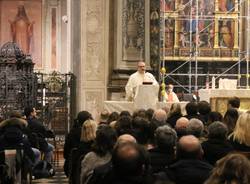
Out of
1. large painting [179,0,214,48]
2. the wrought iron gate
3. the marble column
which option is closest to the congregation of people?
the marble column

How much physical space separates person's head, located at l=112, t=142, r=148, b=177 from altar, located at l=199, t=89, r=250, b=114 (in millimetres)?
10351

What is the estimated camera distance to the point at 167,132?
5984 millimetres

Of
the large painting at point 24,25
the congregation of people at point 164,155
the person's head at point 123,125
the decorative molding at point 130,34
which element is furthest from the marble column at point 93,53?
the large painting at point 24,25

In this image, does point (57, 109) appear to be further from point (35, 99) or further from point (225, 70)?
point (225, 70)

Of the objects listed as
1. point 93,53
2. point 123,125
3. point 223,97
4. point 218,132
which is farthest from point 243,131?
point 93,53

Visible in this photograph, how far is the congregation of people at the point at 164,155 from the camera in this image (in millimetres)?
4380

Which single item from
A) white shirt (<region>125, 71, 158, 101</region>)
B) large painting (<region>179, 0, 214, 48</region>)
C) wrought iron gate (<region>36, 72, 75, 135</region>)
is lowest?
wrought iron gate (<region>36, 72, 75, 135</region>)

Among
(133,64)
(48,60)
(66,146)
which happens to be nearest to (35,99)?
(133,64)

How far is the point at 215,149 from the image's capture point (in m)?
6.42

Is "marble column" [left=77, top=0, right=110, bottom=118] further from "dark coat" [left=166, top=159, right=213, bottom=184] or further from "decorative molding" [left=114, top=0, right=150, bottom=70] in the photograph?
"dark coat" [left=166, top=159, right=213, bottom=184]

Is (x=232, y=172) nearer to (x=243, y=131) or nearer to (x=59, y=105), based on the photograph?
(x=243, y=131)

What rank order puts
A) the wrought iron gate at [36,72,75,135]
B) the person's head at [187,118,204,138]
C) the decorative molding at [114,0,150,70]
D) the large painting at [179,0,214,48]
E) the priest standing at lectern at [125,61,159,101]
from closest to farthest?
the person's head at [187,118,204,138] → the priest standing at lectern at [125,61,159,101] → the decorative molding at [114,0,150,70] → the wrought iron gate at [36,72,75,135] → the large painting at [179,0,214,48]

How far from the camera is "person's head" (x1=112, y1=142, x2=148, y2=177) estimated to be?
4656 mm

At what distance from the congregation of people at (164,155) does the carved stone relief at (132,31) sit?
9.35 meters
